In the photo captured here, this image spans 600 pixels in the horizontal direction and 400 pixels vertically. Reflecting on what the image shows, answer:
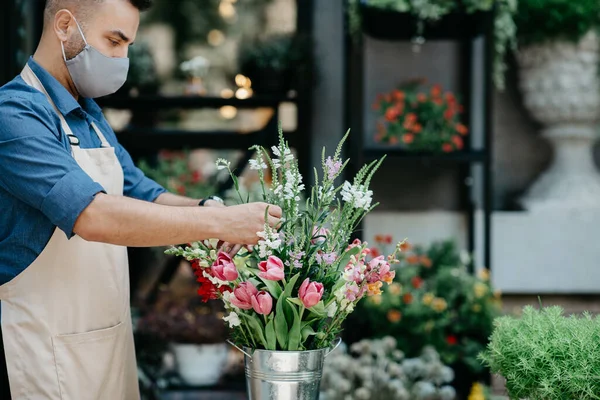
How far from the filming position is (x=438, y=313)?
10.7 feet

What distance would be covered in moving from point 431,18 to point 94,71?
1.97 meters

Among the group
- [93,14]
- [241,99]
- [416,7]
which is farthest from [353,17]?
[93,14]

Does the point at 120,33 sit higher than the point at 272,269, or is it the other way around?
the point at 120,33

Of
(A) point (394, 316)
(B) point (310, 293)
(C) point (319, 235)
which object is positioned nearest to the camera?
(B) point (310, 293)

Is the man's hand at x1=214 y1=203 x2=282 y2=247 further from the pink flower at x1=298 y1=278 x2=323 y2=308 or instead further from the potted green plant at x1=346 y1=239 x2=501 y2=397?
the potted green plant at x1=346 y1=239 x2=501 y2=397

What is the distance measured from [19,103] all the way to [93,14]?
28cm

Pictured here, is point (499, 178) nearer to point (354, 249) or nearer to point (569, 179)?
point (569, 179)

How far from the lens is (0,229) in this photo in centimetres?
159

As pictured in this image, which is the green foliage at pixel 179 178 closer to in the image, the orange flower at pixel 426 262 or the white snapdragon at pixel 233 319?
the orange flower at pixel 426 262

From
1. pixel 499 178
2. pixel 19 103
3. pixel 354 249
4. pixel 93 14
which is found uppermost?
pixel 93 14

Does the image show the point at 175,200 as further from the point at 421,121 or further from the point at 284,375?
the point at 421,121

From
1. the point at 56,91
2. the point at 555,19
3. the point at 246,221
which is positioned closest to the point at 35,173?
the point at 56,91

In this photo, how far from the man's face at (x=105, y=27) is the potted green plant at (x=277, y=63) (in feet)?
5.87

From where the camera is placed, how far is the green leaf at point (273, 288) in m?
1.41
